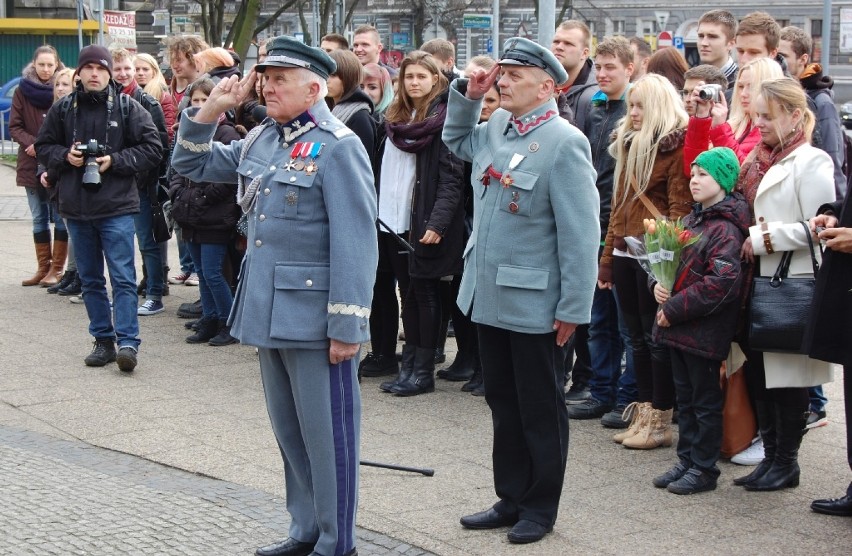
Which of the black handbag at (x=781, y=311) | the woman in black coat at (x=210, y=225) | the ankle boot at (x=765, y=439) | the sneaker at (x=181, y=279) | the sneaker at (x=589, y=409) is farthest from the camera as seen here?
the sneaker at (x=181, y=279)

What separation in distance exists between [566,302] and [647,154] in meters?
1.75

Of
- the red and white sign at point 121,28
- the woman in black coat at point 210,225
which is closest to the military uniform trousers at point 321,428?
the woman in black coat at point 210,225

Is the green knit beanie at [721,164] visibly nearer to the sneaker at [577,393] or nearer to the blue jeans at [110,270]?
the sneaker at [577,393]

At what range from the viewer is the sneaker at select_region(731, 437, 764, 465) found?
6.32 m

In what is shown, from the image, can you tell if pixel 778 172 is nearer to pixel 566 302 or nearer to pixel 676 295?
pixel 676 295

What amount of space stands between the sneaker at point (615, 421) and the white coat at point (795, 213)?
1.28 metres

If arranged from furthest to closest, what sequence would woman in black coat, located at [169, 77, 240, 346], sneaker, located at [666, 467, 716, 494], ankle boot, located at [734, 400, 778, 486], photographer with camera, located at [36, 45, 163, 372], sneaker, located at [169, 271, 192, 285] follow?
sneaker, located at [169, 271, 192, 285], woman in black coat, located at [169, 77, 240, 346], photographer with camera, located at [36, 45, 163, 372], ankle boot, located at [734, 400, 778, 486], sneaker, located at [666, 467, 716, 494]

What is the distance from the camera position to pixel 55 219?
1168cm

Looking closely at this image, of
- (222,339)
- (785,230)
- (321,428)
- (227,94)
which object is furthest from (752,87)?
(222,339)

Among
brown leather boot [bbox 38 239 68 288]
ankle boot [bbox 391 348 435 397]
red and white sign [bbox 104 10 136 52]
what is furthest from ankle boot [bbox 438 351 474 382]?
red and white sign [bbox 104 10 136 52]

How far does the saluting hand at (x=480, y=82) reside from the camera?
5.14 meters

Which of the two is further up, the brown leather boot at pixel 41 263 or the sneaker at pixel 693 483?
the brown leather boot at pixel 41 263

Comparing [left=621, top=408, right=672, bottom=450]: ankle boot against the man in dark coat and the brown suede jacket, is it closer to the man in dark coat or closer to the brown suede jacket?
the brown suede jacket

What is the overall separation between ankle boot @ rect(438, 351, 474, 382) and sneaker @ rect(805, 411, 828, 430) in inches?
86.9
